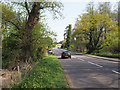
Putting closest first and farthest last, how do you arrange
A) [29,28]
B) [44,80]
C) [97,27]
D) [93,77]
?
1. [44,80]
2. [93,77]
3. [29,28]
4. [97,27]

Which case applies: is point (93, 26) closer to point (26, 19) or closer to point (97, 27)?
point (97, 27)

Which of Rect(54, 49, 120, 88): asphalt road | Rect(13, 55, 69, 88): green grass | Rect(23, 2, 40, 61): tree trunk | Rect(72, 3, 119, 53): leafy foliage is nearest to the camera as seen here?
Rect(13, 55, 69, 88): green grass

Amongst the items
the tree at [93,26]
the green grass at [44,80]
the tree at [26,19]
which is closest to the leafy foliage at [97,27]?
the tree at [93,26]

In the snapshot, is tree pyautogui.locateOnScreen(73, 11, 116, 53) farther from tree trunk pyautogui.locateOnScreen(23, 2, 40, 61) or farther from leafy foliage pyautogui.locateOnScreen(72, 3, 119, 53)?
tree trunk pyautogui.locateOnScreen(23, 2, 40, 61)

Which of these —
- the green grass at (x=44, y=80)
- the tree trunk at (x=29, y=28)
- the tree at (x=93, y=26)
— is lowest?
the green grass at (x=44, y=80)

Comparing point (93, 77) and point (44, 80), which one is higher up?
Result: point (44, 80)

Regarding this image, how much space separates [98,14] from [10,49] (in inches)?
1369

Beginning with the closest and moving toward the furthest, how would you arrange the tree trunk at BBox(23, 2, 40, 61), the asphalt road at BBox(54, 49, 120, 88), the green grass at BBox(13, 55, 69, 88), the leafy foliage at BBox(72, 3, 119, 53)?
the green grass at BBox(13, 55, 69, 88)
the asphalt road at BBox(54, 49, 120, 88)
the tree trunk at BBox(23, 2, 40, 61)
the leafy foliage at BBox(72, 3, 119, 53)

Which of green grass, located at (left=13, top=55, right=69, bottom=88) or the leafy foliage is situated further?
the leafy foliage

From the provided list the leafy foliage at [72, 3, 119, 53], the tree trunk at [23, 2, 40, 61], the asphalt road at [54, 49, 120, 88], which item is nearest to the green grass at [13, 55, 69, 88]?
the asphalt road at [54, 49, 120, 88]

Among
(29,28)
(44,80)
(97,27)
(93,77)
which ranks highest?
(97,27)

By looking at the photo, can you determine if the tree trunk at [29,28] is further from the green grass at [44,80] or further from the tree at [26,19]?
the green grass at [44,80]

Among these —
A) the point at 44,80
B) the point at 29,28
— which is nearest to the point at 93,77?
the point at 44,80

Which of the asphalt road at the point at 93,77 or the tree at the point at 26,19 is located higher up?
the tree at the point at 26,19
